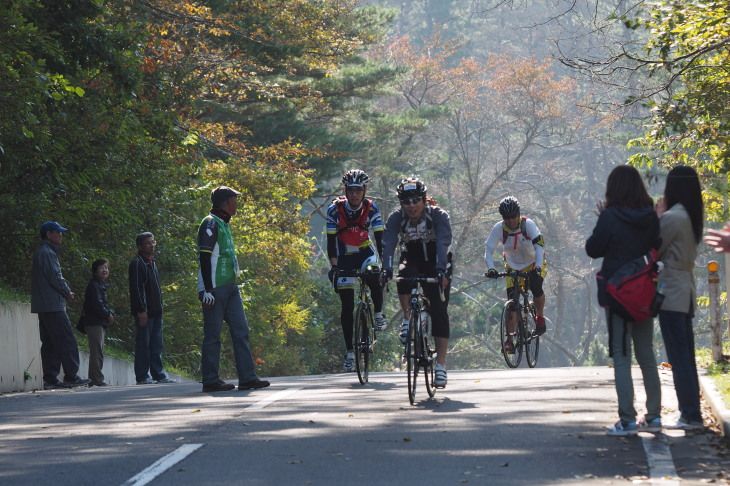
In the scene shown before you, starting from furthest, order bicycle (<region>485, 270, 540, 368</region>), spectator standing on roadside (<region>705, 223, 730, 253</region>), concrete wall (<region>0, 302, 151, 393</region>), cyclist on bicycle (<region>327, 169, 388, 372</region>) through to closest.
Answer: bicycle (<region>485, 270, 540, 368</region>)
concrete wall (<region>0, 302, 151, 393</region>)
cyclist on bicycle (<region>327, 169, 388, 372</region>)
spectator standing on roadside (<region>705, 223, 730, 253</region>)

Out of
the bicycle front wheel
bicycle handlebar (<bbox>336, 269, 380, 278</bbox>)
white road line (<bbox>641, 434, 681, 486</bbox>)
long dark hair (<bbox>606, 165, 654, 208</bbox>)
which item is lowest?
white road line (<bbox>641, 434, 681, 486</bbox>)

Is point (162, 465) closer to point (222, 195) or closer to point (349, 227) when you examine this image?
point (222, 195)

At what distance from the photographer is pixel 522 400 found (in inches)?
520

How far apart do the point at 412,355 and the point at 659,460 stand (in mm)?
3712

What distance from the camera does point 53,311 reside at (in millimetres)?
19594

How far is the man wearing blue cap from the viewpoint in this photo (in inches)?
757

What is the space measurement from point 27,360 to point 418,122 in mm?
35124

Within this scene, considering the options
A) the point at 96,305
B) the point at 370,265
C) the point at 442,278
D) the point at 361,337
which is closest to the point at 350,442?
the point at 442,278

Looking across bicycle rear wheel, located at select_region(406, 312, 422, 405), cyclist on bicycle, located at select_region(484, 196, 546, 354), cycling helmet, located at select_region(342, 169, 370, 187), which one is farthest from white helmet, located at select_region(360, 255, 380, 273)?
cyclist on bicycle, located at select_region(484, 196, 546, 354)

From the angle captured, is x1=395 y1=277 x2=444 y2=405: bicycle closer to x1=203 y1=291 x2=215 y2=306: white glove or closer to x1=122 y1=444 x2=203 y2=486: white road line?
x1=203 y1=291 x2=215 y2=306: white glove

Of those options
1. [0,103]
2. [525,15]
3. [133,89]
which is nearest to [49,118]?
[133,89]

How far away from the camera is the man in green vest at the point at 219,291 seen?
1500cm

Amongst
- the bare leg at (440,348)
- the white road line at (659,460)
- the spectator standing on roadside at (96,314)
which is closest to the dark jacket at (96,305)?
the spectator standing on roadside at (96,314)

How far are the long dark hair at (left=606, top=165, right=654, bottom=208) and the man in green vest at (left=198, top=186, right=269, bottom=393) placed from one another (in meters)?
5.57
